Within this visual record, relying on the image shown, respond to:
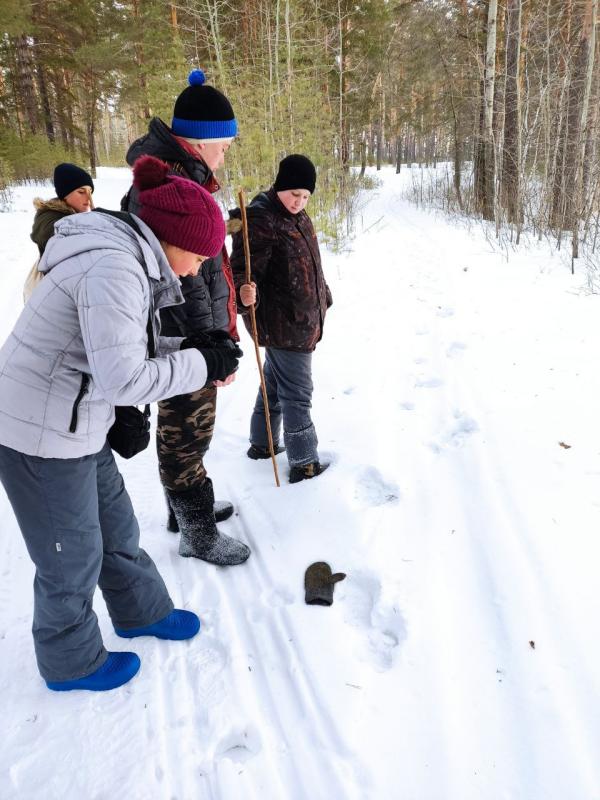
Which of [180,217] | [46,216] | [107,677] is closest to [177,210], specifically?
[180,217]

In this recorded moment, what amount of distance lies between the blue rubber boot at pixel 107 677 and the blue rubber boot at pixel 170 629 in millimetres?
159

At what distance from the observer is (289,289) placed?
270 centimetres

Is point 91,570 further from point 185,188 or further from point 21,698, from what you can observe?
point 185,188

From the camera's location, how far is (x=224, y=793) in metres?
1.53

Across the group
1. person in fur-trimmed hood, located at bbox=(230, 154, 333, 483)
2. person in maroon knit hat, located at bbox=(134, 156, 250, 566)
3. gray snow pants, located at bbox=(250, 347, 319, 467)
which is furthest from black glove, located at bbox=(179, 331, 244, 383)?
gray snow pants, located at bbox=(250, 347, 319, 467)

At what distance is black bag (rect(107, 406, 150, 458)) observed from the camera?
5.52 ft

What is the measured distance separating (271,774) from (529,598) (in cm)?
129

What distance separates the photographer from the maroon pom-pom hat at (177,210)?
1.47 meters

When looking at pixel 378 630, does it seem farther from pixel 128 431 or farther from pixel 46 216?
pixel 46 216

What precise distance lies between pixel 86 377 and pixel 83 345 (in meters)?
0.10

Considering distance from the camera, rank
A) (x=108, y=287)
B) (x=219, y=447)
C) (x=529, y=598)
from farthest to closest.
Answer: (x=219, y=447)
(x=529, y=598)
(x=108, y=287)

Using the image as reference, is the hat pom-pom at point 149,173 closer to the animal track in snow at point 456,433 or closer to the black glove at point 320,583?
the black glove at point 320,583

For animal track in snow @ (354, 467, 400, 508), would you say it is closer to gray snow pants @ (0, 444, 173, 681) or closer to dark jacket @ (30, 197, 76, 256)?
gray snow pants @ (0, 444, 173, 681)

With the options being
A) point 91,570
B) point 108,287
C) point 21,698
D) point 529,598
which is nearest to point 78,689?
point 21,698
